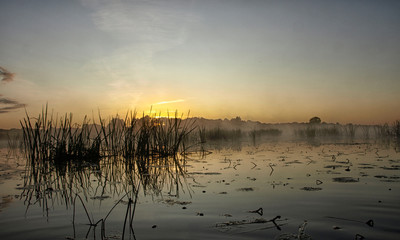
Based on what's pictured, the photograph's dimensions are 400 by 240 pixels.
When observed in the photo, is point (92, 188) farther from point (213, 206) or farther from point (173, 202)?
point (213, 206)

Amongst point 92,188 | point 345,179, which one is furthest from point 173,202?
point 345,179

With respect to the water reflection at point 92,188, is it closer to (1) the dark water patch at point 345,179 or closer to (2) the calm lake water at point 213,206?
(2) the calm lake water at point 213,206

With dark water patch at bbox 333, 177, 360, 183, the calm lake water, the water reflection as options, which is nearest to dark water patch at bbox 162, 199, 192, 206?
the calm lake water

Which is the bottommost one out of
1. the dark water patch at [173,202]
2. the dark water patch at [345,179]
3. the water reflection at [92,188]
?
the water reflection at [92,188]

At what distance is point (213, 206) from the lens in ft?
10.6

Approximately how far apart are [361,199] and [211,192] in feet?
5.84

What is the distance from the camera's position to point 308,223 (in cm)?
255

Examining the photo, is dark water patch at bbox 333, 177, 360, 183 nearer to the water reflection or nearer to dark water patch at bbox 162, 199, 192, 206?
the water reflection

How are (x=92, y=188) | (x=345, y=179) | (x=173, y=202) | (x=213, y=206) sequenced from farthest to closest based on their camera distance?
(x=345, y=179) < (x=92, y=188) < (x=173, y=202) < (x=213, y=206)

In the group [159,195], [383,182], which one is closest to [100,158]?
[159,195]

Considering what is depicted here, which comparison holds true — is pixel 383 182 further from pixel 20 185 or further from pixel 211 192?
pixel 20 185

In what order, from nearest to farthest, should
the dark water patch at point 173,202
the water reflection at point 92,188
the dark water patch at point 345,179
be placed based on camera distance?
the dark water patch at point 173,202
the water reflection at point 92,188
the dark water patch at point 345,179

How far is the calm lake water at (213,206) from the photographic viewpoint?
2400 millimetres

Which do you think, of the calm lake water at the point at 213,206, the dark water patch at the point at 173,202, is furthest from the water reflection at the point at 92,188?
the dark water patch at the point at 173,202
